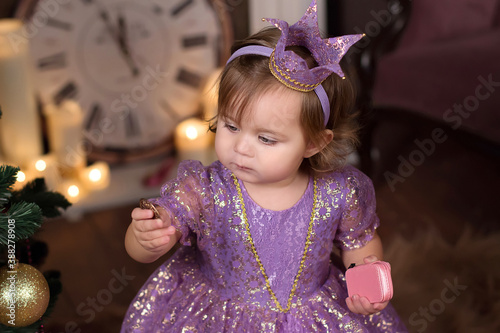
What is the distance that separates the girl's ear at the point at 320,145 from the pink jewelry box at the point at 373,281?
8.6 inches

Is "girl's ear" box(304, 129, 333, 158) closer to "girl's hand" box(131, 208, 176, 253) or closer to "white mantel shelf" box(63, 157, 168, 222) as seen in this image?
"girl's hand" box(131, 208, 176, 253)

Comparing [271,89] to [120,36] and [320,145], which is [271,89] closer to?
[320,145]

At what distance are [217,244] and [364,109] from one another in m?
1.30

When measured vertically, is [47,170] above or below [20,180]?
below

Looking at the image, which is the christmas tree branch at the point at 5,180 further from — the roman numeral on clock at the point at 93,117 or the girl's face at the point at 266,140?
the roman numeral on clock at the point at 93,117

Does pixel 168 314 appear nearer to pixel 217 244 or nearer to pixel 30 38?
pixel 217 244

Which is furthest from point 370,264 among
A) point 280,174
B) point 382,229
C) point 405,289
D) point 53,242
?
point 53,242

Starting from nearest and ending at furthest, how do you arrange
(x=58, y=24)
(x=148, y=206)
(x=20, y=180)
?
(x=148, y=206) < (x=20, y=180) < (x=58, y=24)

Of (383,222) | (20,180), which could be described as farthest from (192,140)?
(20,180)

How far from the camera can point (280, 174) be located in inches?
45.5

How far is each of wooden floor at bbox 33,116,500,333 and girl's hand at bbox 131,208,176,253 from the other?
71 centimetres

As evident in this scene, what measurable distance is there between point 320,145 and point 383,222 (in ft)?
3.62

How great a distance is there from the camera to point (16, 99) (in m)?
2.16

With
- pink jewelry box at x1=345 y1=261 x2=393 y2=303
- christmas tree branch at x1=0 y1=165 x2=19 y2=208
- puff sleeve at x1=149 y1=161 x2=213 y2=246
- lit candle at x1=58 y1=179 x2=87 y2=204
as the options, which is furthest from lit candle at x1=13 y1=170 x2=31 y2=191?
pink jewelry box at x1=345 y1=261 x2=393 y2=303
